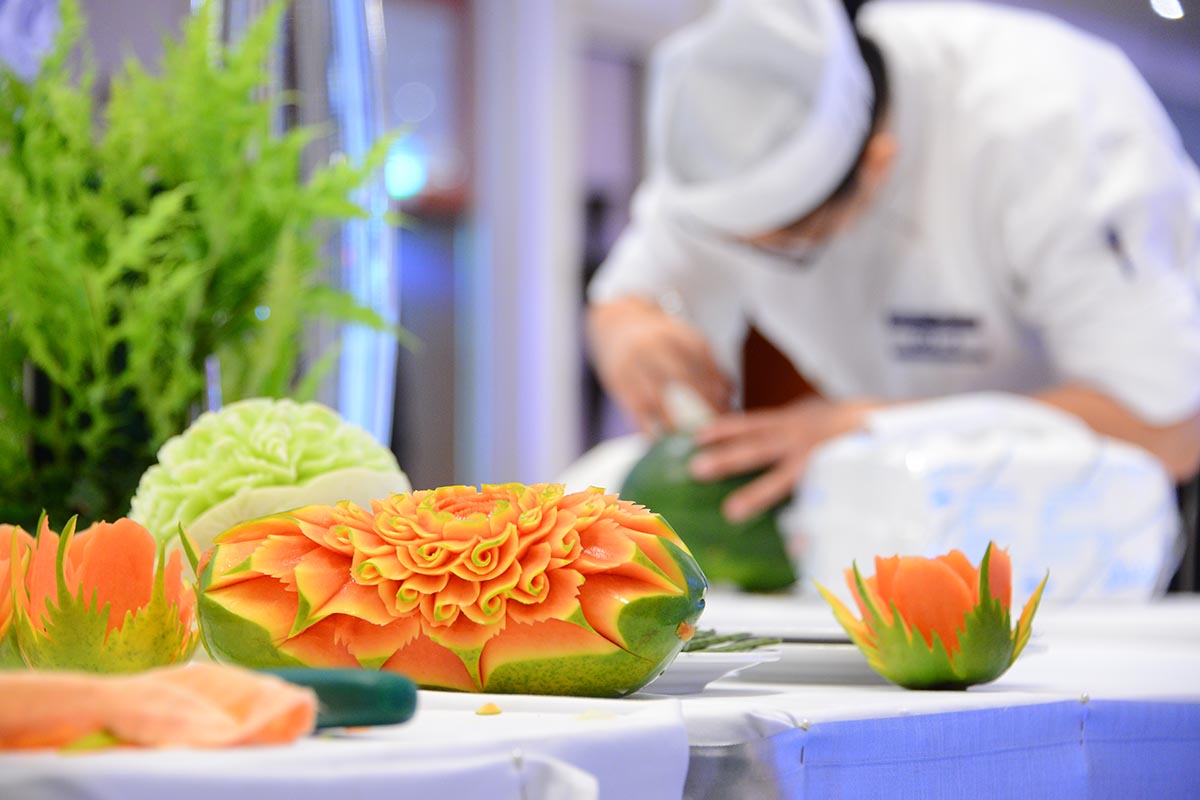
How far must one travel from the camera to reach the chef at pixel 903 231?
52.0 inches

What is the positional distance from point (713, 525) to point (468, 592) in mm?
890

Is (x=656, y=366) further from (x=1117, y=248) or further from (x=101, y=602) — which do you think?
(x=101, y=602)

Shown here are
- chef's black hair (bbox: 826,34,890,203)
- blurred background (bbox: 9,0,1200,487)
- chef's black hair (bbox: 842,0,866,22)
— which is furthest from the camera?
blurred background (bbox: 9,0,1200,487)

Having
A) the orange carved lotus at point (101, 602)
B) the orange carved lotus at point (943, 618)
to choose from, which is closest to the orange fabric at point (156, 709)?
the orange carved lotus at point (101, 602)

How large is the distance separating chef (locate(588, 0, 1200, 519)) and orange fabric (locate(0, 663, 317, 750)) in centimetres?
99

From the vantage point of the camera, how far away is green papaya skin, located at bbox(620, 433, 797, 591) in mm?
1257

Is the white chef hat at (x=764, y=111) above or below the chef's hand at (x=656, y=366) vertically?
above

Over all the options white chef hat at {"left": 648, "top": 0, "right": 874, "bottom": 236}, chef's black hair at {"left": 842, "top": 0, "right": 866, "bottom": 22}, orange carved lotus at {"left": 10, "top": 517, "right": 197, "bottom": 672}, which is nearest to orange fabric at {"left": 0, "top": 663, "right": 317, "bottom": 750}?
orange carved lotus at {"left": 10, "top": 517, "right": 197, "bottom": 672}

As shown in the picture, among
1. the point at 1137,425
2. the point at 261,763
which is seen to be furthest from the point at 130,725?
the point at 1137,425

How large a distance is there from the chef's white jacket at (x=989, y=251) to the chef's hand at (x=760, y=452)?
0.28 metres

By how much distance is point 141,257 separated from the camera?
69 cm

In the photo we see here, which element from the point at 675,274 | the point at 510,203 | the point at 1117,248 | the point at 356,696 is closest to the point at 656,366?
the point at 675,274

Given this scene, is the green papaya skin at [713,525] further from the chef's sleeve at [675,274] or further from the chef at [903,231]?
the chef's sleeve at [675,274]

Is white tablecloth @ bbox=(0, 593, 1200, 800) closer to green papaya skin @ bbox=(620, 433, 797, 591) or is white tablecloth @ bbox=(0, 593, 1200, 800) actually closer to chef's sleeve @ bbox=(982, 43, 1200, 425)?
green papaya skin @ bbox=(620, 433, 797, 591)
